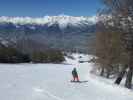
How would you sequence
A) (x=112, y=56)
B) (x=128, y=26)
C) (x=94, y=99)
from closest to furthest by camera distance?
(x=94, y=99), (x=128, y=26), (x=112, y=56)

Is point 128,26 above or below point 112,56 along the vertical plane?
above

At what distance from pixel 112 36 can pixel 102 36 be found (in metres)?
4.19

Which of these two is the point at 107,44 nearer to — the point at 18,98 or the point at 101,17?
the point at 101,17

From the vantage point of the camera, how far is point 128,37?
3181 centimetres

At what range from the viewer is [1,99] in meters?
25.6

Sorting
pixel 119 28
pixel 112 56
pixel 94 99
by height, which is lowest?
pixel 94 99

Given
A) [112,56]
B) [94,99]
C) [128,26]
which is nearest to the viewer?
[94,99]

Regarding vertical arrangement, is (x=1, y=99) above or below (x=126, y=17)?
below

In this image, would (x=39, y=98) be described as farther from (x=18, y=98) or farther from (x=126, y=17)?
(x=126, y=17)

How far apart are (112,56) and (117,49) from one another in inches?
68.5

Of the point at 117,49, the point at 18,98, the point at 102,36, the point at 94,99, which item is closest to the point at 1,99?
the point at 18,98

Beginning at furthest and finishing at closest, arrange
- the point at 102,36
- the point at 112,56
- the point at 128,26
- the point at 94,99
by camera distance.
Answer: the point at 102,36 → the point at 112,56 → the point at 128,26 → the point at 94,99

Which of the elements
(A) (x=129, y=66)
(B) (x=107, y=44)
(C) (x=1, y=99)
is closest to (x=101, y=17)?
(B) (x=107, y=44)

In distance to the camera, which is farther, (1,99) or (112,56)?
(112,56)
